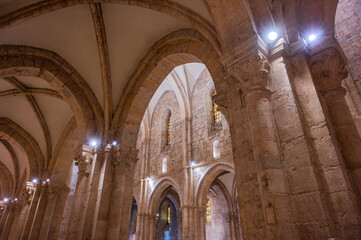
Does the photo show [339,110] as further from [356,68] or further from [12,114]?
[12,114]

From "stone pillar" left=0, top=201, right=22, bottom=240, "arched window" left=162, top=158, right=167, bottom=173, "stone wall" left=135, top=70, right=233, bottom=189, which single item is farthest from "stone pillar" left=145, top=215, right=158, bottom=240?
"stone pillar" left=0, top=201, right=22, bottom=240

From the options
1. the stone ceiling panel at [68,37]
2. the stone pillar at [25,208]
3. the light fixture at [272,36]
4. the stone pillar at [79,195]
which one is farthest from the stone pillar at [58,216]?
the light fixture at [272,36]

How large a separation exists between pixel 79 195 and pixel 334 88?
20.2 ft

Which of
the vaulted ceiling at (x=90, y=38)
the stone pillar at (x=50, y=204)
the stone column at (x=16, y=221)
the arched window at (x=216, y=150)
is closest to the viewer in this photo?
the vaulted ceiling at (x=90, y=38)

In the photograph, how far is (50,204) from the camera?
934 centimetres

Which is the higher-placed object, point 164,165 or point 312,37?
point 164,165

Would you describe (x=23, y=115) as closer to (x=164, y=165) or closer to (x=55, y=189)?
(x=55, y=189)

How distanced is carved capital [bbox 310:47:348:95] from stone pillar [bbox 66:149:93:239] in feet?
19.0

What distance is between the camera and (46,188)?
9633 millimetres

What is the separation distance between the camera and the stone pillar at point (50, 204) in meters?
8.67

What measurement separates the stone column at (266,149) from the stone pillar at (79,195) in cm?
481

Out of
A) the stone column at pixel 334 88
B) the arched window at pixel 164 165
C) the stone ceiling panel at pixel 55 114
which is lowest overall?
the stone column at pixel 334 88

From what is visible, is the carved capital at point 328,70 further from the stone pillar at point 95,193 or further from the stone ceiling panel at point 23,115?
the stone ceiling panel at point 23,115

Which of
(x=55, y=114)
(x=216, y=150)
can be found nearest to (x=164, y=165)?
(x=216, y=150)
